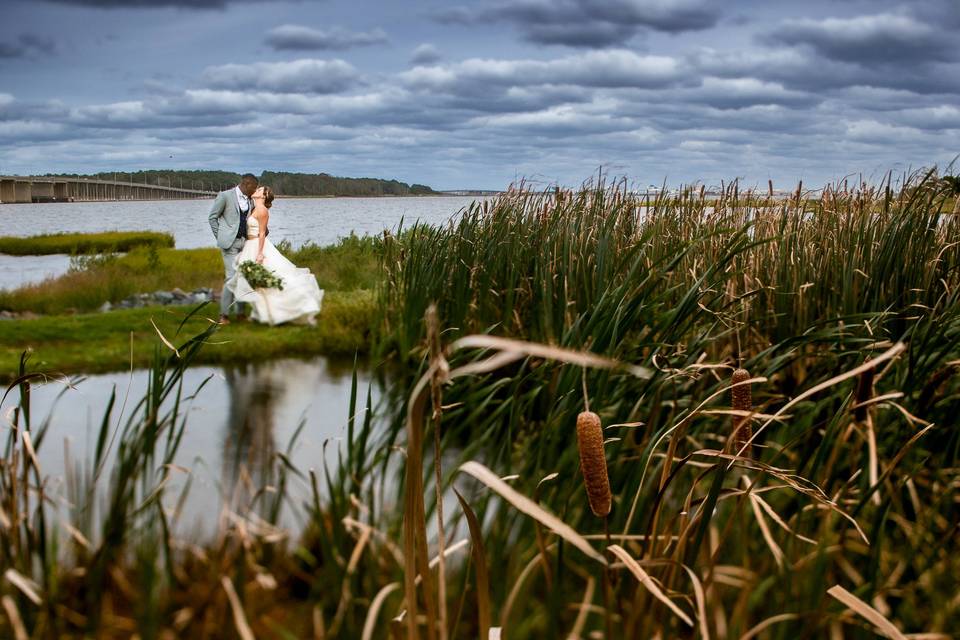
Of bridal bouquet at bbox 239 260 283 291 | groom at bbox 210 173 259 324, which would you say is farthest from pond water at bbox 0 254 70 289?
bridal bouquet at bbox 239 260 283 291

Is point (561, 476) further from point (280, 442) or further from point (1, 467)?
point (280, 442)

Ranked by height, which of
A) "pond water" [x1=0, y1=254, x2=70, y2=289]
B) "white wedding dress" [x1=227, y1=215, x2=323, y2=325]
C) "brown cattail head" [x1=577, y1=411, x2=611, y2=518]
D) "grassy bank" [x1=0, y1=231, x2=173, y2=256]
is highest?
"brown cattail head" [x1=577, y1=411, x2=611, y2=518]

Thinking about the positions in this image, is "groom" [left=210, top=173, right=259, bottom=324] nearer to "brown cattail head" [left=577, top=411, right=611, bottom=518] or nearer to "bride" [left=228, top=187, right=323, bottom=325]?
"bride" [left=228, top=187, right=323, bottom=325]

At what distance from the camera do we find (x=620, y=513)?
2.18 metres

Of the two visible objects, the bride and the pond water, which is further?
the pond water

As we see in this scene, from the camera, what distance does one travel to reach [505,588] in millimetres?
2205

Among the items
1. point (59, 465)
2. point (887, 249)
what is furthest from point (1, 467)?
point (887, 249)

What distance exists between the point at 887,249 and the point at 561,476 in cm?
334

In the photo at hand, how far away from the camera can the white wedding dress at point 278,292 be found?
10.2 meters

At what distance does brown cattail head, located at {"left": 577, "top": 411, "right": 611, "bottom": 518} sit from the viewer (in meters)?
1.06

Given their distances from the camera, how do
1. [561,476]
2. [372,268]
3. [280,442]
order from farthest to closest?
1. [372,268]
2. [280,442]
3. [561,476]

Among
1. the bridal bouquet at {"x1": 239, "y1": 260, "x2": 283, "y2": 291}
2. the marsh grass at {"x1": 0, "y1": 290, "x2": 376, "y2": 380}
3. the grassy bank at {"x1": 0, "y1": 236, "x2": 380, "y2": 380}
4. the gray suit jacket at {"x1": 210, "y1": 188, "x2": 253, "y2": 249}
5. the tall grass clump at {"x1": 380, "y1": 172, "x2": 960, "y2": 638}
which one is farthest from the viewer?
the gray suit jacket at {"x1": 210, "y1": 188, "x2": 253, "y2": 249}

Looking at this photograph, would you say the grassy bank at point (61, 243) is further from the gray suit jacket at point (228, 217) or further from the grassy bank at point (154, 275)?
the gray suit jacket at point (228, 217)

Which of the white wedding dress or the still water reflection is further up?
the white wedding dress
